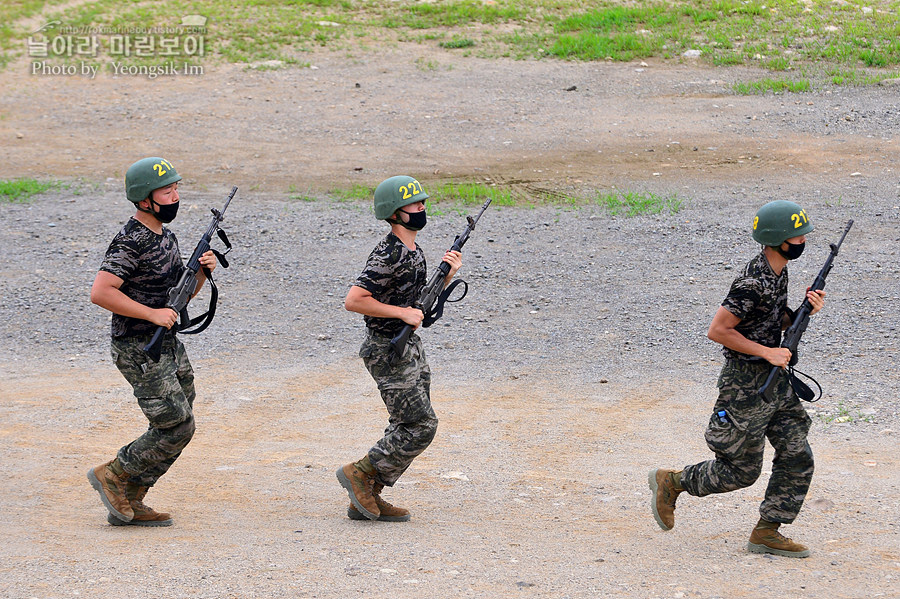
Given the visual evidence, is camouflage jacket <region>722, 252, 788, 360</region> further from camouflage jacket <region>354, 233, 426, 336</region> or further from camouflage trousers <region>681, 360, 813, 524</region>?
camouflage jacket <region>354, 233, 426, 336</region>

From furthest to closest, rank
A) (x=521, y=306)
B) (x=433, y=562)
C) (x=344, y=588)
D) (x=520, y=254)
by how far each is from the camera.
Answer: (x=520, y=254) → (x=521, y=306) → (x=433, y=562) → (x=344, y=588)

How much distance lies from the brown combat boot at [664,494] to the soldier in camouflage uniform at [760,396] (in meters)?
0.25

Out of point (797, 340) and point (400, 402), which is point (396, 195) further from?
point (797, 340)

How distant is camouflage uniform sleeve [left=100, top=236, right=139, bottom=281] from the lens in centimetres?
568

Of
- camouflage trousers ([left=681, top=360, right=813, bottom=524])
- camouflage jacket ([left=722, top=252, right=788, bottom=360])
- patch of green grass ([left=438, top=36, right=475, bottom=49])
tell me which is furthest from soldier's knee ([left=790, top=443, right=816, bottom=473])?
patch of green grass ([left=438, top=36, right=475, bottom=49])

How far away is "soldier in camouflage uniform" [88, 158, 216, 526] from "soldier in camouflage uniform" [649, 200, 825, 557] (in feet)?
9.62

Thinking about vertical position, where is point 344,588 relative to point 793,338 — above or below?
below

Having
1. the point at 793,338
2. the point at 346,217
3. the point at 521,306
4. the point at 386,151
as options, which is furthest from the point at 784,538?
the point at 386,151

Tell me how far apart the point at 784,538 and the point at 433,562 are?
187 cm

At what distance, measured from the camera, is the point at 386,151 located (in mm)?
15727

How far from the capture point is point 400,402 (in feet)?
19.4

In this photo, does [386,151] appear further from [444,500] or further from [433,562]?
[433,562]

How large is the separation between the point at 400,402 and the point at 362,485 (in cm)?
60

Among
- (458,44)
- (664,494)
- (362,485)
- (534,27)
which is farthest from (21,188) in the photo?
(664,494)
